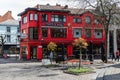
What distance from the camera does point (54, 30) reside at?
5647 centimetres

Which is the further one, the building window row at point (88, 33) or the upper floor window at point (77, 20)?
the upper floor window at point (77, 20)

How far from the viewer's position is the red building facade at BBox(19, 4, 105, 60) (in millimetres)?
55188

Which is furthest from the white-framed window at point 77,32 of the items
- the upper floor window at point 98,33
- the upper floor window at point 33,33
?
the upper floor window at point 33,33

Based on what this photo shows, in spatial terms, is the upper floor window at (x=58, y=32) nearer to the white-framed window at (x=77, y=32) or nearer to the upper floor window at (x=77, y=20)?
the white-framed window at (x=77, y=32)

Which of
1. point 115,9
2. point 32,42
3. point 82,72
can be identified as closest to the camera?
point 82,72

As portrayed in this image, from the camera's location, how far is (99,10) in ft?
145

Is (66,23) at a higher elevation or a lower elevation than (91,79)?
higher

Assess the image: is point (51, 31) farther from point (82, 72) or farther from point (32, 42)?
point (82, 72)

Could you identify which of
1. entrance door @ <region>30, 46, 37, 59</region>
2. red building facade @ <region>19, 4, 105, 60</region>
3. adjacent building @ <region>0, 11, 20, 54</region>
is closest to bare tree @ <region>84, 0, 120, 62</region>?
red building facade @ <region>19, 4, 105, 60</region>

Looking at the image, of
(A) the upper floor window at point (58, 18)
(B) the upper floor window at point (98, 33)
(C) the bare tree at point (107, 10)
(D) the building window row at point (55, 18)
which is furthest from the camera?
(B) the upper floor window at point (98, 33)

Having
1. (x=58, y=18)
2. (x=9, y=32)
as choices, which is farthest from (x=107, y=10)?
(x=9, y=32)

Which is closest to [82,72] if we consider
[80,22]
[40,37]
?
[40,37]

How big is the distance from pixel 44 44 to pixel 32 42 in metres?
2.15

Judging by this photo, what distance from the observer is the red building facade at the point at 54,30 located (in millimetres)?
55188
